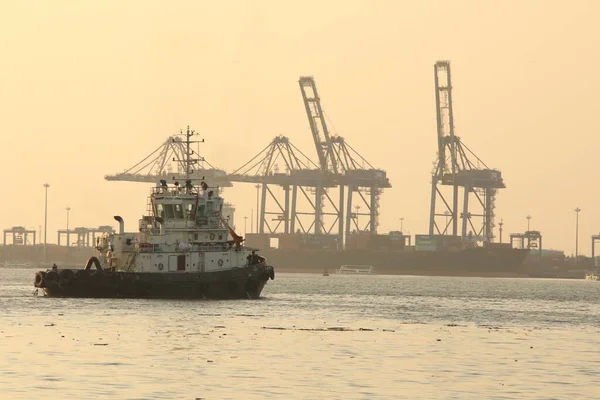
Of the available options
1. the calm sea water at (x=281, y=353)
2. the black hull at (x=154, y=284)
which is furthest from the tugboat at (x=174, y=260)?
the calm sea water at (x=281, y=353)

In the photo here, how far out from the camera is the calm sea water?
43438 mm

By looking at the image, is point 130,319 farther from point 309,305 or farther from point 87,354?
point 309,305

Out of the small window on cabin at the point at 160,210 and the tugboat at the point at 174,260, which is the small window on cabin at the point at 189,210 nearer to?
the tugboat at the point at 174,260

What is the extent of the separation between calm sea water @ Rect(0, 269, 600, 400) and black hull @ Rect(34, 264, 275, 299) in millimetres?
4396

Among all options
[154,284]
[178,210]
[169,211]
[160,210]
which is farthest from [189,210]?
[154,284]

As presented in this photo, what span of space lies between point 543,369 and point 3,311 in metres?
40.7

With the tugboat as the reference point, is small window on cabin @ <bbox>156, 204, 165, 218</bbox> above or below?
above

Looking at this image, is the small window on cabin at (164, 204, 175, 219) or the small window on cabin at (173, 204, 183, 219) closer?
the small window on cabin at (173, 204, 183, 219)

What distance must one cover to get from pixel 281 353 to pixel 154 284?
3918 cm

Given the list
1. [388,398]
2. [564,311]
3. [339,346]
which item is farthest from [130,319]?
[564,311]

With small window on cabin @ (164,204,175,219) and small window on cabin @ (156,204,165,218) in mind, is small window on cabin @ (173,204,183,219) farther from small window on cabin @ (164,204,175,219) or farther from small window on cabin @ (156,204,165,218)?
small window on cabin @ (156,204,165,218)

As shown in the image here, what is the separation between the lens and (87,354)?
2064 inches

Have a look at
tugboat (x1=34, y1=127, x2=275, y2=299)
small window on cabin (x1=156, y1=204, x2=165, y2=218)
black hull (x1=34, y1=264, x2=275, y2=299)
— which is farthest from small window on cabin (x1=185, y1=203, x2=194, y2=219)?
black hull (x1=34, y1=264, x2=275, y2=299)

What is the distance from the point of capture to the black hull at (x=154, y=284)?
306 feet
